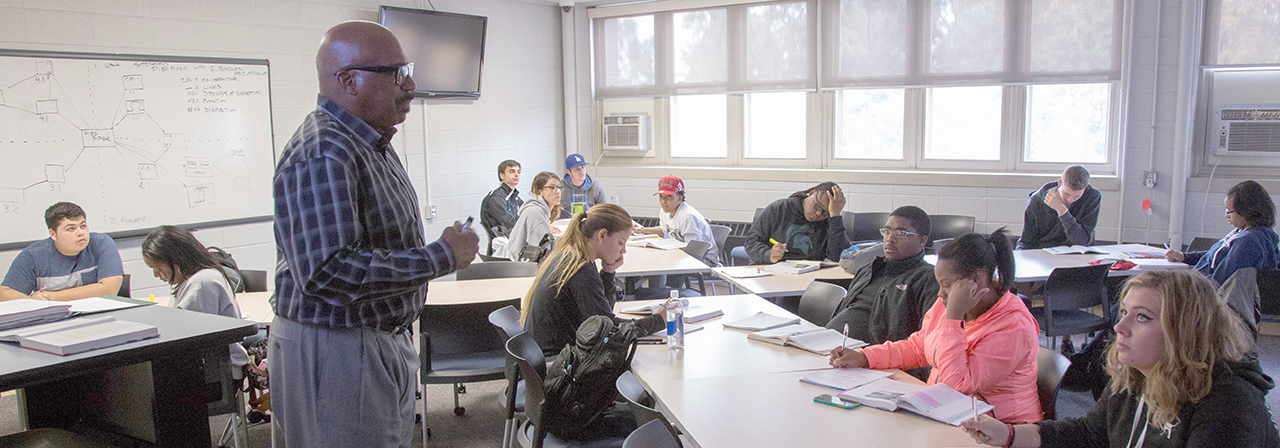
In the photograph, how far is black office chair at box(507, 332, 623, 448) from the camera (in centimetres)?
268

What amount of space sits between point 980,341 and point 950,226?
173 inches

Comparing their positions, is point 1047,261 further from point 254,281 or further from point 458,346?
point 254,281

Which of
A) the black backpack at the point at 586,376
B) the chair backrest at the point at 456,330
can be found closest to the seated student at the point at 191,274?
the chair backrest at the point at 456,330

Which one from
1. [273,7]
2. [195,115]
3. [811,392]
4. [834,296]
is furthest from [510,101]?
[811,392]

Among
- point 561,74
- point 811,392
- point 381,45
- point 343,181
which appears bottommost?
point 811,392

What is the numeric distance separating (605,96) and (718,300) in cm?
515

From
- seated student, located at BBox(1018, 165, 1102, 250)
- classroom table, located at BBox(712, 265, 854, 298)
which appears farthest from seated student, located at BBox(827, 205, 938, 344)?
seated student, located at BBox(1018, 165, 1102, 250)

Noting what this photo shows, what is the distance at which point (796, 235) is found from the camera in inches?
209

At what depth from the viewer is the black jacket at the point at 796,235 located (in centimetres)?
522

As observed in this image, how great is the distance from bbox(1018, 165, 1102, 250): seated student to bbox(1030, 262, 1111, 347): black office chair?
38.5 inches

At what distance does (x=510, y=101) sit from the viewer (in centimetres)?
826

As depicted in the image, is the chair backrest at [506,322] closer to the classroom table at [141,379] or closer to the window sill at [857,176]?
the classroom table at [141,379]

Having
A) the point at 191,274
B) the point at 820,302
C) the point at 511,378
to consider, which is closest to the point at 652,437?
the point at 511,378

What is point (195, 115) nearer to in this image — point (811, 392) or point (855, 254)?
point (855, 254)
